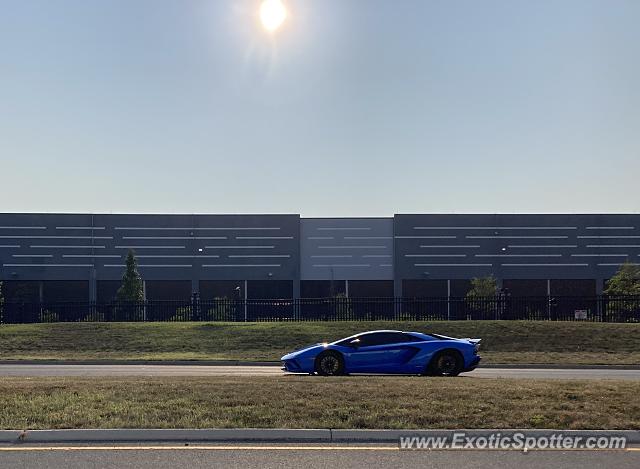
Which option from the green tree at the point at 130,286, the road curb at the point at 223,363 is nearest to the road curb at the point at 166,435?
the road curb at the point at 223,363

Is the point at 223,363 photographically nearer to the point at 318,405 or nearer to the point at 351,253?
the point at 318,405

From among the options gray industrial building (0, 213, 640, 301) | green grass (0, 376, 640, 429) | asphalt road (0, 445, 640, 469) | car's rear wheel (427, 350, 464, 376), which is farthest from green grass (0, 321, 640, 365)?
gray industrial building (0, 213, 640, 301)

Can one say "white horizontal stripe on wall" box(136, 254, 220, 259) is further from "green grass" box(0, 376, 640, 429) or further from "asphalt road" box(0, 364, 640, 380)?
"green grass" box(0, 376, 640, 429)

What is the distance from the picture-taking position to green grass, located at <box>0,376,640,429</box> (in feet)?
29.3

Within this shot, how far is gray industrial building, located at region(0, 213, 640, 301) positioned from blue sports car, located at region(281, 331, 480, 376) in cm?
3895

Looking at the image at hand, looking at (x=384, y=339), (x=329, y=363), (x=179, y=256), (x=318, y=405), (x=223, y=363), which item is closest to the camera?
(x=318, y=405)

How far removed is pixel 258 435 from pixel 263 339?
17.7 meters

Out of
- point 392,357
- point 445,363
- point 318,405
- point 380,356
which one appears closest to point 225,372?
point 380,356

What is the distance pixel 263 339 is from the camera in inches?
1026

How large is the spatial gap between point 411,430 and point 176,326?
2117 centimetres

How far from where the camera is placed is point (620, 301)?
3191 centimetres

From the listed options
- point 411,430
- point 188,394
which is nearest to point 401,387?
point 411,430

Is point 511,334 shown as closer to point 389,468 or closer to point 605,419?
point 605,419

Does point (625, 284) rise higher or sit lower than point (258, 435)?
higher
